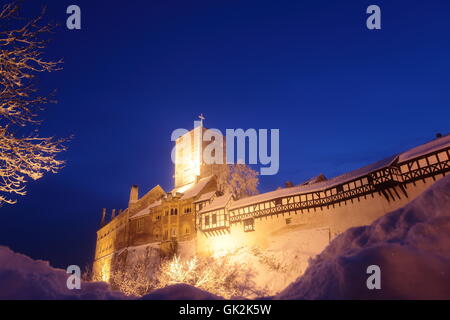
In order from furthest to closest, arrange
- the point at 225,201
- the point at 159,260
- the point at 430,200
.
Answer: the point at 159,260, the point at 225,201, the point at 430,200

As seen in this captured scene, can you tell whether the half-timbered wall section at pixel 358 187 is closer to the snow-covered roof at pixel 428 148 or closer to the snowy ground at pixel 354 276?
the snow-covered roof at pixel 428 148

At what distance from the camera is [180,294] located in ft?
23.1

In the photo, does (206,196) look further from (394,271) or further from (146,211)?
(394,271)

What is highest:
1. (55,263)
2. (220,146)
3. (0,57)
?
(220,146)

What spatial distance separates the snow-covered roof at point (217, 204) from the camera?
37.7 meters

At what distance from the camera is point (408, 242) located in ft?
26.9

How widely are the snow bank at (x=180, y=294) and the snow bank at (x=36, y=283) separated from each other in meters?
1.11

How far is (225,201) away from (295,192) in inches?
417

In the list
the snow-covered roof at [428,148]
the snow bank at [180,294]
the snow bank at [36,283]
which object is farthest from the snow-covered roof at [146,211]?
the snow bank at [180,294]

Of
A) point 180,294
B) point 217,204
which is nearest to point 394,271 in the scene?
point 180,294

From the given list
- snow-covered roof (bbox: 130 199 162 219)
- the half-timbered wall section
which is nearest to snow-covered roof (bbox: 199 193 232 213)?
the half-timbered wall section

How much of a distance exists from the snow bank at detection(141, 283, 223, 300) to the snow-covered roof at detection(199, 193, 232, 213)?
30.0 meters
